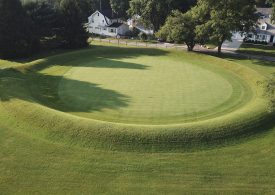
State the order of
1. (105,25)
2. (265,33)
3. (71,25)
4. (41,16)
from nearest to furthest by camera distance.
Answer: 1. (41,16)
2. (71,25)
3. (265,33)
4. (105,25)

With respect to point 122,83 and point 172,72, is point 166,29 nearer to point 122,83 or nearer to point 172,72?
point 172,72

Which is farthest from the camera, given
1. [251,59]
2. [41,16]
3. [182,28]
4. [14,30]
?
[41,16]

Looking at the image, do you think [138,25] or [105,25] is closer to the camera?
[105,25]

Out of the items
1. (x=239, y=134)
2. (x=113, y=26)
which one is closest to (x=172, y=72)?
(x=239, y=134)

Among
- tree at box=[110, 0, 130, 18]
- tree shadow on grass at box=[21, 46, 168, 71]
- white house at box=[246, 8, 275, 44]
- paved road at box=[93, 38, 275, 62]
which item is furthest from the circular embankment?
tree at box=[110, 0, 130, 18]

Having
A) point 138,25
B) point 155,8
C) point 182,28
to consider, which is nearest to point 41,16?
point 182,28

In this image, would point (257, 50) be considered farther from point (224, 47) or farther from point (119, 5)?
point (119, 5)

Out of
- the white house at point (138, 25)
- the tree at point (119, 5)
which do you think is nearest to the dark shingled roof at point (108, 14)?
the tree at point (119, 5)
